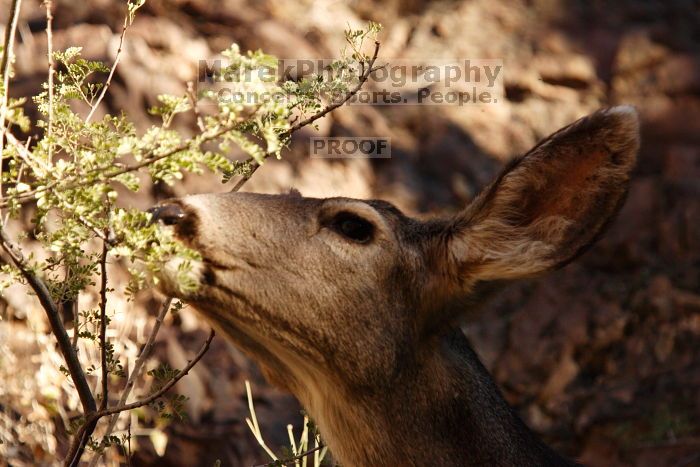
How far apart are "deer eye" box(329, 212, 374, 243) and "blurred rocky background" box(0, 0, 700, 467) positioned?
353cm

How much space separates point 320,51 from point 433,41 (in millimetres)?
1421

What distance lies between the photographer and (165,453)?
7.90 meters

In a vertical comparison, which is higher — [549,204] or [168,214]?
[549,204]

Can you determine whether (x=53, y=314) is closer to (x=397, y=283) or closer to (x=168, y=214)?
(x=168, y=214)

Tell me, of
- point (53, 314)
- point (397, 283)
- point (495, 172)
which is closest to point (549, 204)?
point (397, 283)

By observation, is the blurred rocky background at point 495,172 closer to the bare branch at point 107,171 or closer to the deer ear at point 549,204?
the deer ear at point 549,204

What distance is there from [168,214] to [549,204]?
4.71ft

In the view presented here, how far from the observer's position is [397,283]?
384 cm

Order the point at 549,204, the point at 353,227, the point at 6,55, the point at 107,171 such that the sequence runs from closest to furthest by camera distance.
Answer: the point at 107,171, the point at 6,55, the point at 549,204, the point at 353,227

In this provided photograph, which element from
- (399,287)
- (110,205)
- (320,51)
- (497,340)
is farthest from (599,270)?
(110,205)

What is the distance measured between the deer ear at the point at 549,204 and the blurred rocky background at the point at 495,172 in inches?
150

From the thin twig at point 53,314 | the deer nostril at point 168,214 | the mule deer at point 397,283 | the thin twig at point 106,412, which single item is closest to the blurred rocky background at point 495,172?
the thin twig at point 106,412

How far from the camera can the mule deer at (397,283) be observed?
11.4ft

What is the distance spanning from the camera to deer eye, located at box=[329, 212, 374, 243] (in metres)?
3.81
